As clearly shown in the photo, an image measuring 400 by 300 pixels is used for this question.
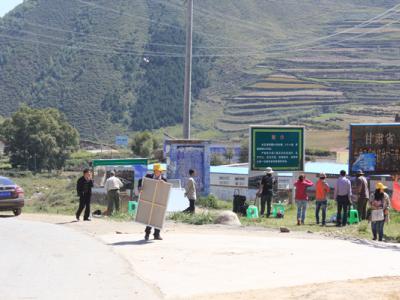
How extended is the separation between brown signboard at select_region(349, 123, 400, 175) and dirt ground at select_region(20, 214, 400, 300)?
29.6ft

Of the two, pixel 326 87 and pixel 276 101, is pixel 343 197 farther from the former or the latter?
pixel 326 87

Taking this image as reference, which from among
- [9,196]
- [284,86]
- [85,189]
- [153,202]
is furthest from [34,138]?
[284,86]

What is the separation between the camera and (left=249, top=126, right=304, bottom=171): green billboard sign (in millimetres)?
30812

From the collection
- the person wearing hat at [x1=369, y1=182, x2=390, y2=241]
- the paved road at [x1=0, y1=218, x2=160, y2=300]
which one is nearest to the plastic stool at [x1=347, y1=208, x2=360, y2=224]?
the person wearing hat at [x1=369, y1=182, x2=390, y2=241]

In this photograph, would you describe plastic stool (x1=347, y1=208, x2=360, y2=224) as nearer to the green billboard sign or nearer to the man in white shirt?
the green billboard sign

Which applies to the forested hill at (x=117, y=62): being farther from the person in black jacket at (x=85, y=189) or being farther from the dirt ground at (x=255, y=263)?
the dirt ground at (x=255, y=263)

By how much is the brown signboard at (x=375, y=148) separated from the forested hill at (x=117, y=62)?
11245 centimetres

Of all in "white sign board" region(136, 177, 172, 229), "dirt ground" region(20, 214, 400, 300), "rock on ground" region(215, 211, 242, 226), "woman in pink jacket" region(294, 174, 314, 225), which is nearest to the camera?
"dirt ground" region(20, 214, 400, 300)

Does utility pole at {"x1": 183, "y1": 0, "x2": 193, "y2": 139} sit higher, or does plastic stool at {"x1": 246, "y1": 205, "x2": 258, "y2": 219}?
utility pole at {"x1": 183, "y1": 0, "x2": 193, "y2": 139}

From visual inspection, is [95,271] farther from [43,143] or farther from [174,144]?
[43,143]

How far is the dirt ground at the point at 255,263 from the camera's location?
1259 cm

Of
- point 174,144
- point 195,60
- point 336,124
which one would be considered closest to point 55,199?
point 174,144

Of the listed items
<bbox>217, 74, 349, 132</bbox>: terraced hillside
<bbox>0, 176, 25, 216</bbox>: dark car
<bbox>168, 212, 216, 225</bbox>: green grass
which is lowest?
<bbox>168, 212, 216, 225</bbox>: green grass

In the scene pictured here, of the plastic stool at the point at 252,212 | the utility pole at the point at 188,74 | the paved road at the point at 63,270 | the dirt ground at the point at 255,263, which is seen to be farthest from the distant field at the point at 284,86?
the paved road at the point at 63,270
